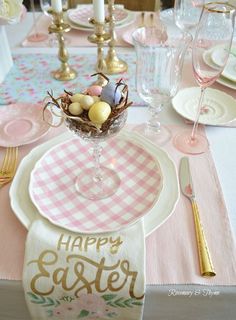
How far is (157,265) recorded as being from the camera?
0.50 metres

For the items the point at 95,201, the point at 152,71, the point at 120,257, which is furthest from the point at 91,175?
the point at 152,71

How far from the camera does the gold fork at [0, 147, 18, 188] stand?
644mm

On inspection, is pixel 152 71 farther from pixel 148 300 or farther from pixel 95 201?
pixel 148 300

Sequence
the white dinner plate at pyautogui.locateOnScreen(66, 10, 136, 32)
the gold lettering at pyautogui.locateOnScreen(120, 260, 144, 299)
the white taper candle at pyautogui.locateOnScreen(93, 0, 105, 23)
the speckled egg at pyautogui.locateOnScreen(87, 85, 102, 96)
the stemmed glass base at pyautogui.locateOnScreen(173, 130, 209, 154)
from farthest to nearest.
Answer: the white dinner plate at pyautogui.locateOnScreen(66, 10, 136, 32) < the white taper candle at pyautogui.locateOnScreen(93, 0, 105, 23) < the stemmed glass base at pyautogui.locateOnScreen(173, 130, 209, 154) < the speckled egg at pyautogui.locateOnScreen(87, 85, 102, 96) < the gold lettering at pyautogui.locateOnScreen(120, 260, 144, 299)

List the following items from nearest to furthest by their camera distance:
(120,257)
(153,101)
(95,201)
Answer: (120,257) → (95,201) → (153,101)

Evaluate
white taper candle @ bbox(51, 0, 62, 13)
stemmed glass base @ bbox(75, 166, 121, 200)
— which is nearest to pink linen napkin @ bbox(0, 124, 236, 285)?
stemmed glass base @ bbox(75, 166, 121, 200)

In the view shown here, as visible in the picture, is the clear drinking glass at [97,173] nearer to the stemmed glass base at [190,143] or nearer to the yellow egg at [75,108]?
the yellow egg at [75,108]

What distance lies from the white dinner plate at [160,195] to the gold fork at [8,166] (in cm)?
2

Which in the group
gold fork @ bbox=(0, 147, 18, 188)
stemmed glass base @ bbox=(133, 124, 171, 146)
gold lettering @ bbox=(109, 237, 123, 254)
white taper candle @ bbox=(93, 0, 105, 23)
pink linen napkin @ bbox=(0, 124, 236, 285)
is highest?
white taper candle @ bbox=(93, 0, 105, 23)

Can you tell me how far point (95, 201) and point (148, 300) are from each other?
186 millimetres

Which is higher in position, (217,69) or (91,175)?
(217,69)

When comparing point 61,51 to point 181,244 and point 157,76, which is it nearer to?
point 157,76

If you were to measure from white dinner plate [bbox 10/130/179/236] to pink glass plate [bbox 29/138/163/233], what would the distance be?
0.03 ft

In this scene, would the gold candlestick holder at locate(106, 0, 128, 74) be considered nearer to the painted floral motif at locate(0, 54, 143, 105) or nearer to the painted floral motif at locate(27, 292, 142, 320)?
the painted floral motif at locate(0, 54, 143, 105)
